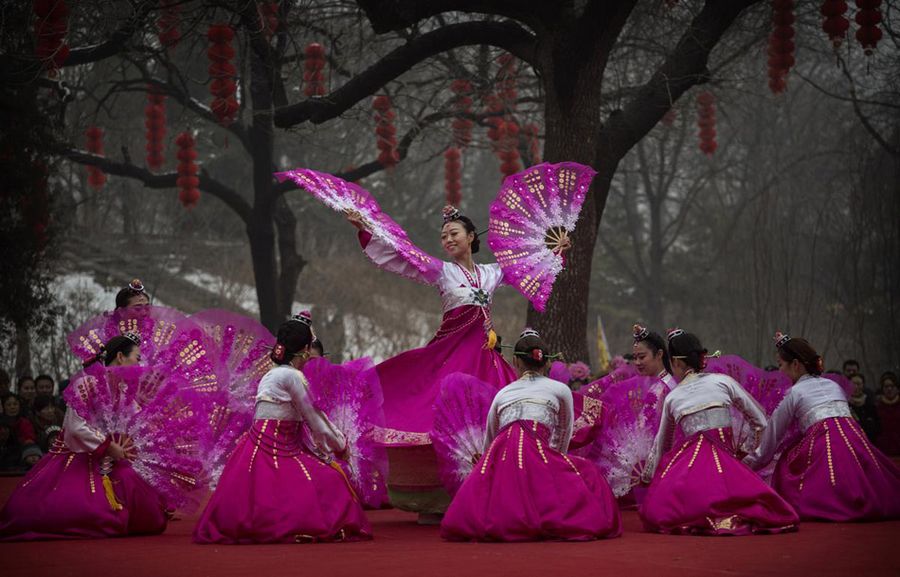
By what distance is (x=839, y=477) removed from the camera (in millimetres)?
6742

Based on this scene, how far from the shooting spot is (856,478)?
264 inches

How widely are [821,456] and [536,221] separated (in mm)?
2244

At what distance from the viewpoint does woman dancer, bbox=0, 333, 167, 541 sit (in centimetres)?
619

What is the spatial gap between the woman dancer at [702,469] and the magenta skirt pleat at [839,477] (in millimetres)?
504

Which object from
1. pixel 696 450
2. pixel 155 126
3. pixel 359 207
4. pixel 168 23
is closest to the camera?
pixel 696 450

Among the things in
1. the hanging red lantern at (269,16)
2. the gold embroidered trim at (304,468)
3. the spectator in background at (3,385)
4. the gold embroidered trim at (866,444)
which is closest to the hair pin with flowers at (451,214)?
the gold embroidered trim at (304,468)

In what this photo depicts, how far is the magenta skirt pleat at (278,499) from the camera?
19.3 feet

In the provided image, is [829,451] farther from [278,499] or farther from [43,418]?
[43,418]

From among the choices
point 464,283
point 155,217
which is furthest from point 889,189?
point 155,217

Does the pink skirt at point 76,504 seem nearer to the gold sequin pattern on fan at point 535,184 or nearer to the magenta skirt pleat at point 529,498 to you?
the magenta skirt pleat at point 529,498

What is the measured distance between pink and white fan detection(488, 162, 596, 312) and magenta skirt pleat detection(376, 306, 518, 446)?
426 mm

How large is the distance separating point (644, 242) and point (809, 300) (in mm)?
12642

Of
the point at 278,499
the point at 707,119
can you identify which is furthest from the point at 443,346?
the point at 707,119

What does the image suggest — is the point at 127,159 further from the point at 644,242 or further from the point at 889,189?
the point at 644,242
